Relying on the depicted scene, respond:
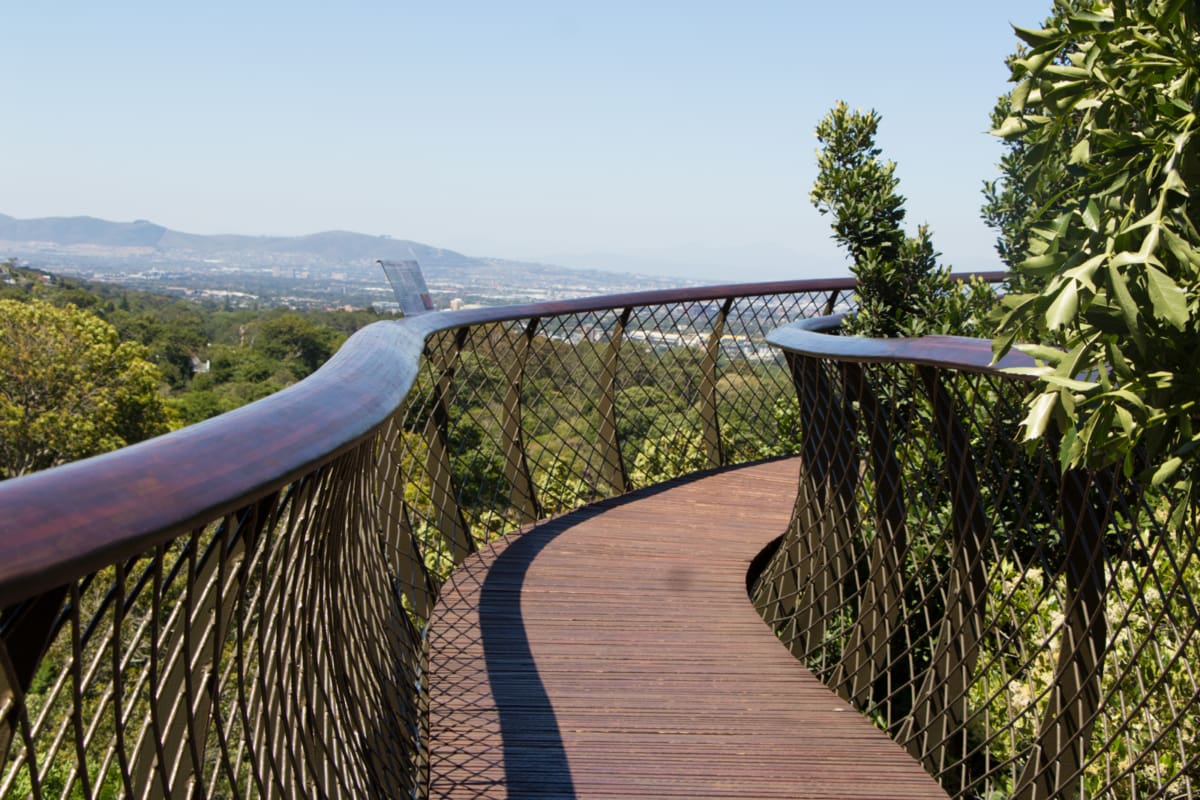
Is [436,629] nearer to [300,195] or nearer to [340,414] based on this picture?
[340,414]

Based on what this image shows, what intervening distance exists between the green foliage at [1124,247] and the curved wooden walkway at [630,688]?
4.44ft

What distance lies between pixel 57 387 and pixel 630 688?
43643 millimetres

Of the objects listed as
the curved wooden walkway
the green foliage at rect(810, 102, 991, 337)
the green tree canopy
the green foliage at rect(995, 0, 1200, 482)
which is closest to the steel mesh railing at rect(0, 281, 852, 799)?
the curved wooden walkway

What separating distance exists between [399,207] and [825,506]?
A: 644ft

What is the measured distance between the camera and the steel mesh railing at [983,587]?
193 cm

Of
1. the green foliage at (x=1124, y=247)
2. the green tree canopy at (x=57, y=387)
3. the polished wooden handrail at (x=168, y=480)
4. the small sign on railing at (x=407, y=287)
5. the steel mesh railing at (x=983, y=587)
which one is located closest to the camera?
the polished wooden handrail at (x=168, y=480)

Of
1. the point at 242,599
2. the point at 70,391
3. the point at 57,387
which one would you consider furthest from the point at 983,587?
the point at 57,387

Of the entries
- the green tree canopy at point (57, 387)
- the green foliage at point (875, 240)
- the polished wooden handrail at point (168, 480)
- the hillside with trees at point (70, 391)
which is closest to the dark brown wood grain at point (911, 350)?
the polished wooden handrail at point (168, 480)

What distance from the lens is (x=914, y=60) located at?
482 inches

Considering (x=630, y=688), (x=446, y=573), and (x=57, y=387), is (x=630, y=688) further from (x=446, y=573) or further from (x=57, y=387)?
(x=57, y=387)

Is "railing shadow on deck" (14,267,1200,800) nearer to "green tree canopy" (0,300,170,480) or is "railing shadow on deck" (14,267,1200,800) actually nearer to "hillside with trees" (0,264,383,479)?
"hillside with trees" (0,264,383,479)

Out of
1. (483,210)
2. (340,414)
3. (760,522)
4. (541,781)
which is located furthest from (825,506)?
(483,210)

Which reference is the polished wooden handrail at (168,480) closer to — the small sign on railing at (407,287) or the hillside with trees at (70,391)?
the small sign on railing at (407,287)

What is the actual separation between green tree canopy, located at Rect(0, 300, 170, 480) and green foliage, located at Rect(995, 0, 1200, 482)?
4296 cm
